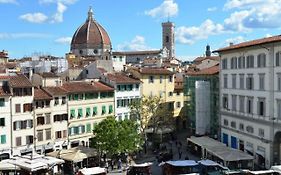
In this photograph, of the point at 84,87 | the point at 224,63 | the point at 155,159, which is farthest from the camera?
the point at 84,87

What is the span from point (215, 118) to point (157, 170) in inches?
697

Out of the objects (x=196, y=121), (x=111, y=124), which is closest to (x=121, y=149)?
(x=111, y=124)

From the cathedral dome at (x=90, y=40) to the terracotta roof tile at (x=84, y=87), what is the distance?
211 feet

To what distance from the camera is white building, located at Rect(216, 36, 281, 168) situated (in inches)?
1729

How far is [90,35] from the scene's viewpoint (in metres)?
126

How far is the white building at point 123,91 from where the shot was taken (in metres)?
61.4

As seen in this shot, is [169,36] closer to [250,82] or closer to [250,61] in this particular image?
[250,61]

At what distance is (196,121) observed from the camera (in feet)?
207

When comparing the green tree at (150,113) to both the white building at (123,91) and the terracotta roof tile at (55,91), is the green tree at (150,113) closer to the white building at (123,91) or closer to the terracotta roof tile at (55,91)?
the white building at (123,91)

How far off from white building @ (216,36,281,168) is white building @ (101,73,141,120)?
42.0 feet

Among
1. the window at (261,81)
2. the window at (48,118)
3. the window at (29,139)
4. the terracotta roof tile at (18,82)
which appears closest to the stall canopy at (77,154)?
the window at (29,139)

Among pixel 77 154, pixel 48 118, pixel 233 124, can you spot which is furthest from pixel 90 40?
pixel 77 154

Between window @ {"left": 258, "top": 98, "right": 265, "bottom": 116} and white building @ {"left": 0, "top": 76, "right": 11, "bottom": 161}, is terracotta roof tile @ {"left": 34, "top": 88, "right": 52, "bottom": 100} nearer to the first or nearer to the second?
white building @ {"left": 0, "top": 76, "right": 11, "bottom": 161}

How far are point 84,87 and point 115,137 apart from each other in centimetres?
1230
